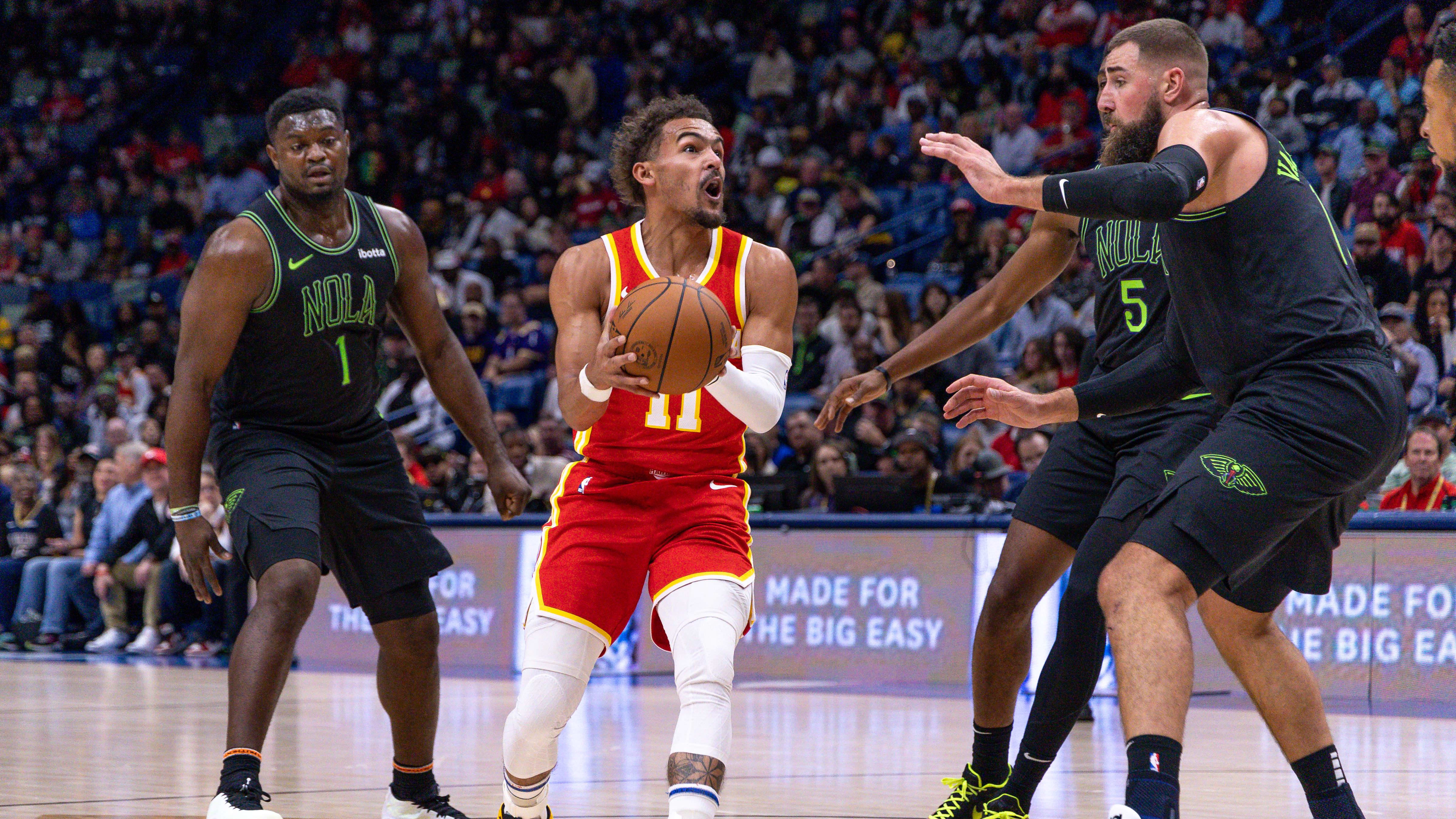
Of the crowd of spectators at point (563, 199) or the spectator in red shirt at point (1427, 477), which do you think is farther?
the crowd of spectators at point (563, 199)

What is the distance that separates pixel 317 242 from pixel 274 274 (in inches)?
7.5

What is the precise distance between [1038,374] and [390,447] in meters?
7.41

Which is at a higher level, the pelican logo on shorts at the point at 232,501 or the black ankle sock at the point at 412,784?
the pelican logo on shorts at the point at 232,501

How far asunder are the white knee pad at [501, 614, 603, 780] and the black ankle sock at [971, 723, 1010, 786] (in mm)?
1331

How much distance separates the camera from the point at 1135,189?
3480mm

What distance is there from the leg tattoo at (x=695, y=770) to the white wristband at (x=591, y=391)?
88cm

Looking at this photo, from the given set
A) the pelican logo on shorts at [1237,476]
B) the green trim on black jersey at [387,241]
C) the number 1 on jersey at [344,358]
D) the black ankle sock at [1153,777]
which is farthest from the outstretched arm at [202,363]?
the pelican logo on shorts at [1237,476]

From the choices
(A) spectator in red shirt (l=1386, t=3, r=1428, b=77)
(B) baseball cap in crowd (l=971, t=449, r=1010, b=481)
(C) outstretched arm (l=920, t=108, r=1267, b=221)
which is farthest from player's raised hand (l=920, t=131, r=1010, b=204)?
(A) spectator in red shirt (l=1386, t=3, r=1428, b=77)

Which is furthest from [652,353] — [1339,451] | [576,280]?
[1339,451]

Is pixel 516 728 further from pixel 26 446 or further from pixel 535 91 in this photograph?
pixel 535 91

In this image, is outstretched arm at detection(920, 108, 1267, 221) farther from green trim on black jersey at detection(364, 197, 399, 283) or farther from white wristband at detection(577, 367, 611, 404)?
green trim on black jersey at detection(364, 197, 399, 283)

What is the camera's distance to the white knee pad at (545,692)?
392 cm

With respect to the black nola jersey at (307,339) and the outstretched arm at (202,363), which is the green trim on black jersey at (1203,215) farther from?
the outstretched arm at (202,363)

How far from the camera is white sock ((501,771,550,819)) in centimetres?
402
